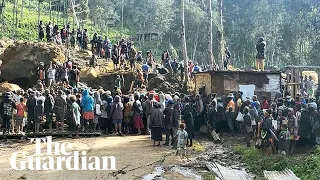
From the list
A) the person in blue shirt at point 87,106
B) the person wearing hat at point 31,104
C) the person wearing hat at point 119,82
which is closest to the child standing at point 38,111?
the person wearing hat at point 31,104

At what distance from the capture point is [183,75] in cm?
2812

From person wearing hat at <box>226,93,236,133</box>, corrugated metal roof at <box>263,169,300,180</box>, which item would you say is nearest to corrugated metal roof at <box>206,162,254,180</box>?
corrugated metal roof at <box>263,169,300,180</box>

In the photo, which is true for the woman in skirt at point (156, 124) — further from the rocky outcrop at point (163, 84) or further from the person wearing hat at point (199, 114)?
the rocky outcrop at point (163, 84)

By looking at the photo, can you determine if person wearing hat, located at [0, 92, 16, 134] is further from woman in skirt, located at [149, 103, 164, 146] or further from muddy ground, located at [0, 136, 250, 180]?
woman in skirt, located at [149, 103, 164, 146]

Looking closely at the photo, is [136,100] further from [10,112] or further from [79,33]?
[79,33]

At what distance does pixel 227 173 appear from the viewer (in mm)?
12047

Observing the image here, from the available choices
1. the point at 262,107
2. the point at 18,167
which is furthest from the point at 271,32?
the point at 18,167

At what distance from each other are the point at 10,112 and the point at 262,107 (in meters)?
9.41

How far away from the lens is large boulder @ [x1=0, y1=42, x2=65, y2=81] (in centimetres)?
2759

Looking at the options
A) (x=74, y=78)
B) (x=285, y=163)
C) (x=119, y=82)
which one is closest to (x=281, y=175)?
(x=285, y=163)

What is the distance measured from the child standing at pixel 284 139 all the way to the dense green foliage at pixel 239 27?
1314 inches

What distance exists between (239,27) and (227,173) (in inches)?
1732

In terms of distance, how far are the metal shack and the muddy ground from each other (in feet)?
12.6

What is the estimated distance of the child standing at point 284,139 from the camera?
540 inches
